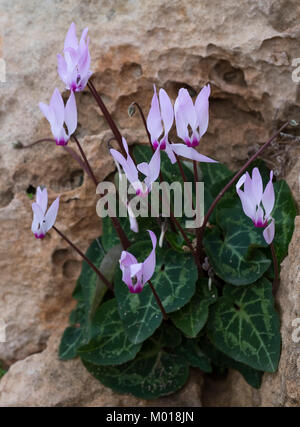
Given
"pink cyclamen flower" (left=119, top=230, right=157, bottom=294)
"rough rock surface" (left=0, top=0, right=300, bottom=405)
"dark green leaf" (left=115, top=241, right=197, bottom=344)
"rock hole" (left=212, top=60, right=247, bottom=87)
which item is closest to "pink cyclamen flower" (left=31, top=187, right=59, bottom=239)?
"pink cyclamen flower" (left=119, top=230, right=157, bottom=294)

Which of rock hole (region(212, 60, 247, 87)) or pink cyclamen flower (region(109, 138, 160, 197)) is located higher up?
rock hole (region(212, 60, 247, 87))

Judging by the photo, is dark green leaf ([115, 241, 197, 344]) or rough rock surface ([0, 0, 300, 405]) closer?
dark green leaf ([115, 241, 197, 344])

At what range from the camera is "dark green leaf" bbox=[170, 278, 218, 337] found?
188 centimetres

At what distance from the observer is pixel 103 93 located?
217cm

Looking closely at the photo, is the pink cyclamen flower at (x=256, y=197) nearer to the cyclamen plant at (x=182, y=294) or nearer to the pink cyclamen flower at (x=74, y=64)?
the cyclamen plant at (x=182, y=294)

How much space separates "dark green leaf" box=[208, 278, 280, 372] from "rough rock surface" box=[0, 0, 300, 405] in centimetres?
43

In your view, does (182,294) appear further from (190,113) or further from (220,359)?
(190,113)

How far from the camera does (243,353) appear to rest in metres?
1.83

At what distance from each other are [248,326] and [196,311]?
0.18 meters

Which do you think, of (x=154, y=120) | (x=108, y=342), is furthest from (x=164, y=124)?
(x=108, y=342)

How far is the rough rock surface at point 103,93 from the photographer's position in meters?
2.05

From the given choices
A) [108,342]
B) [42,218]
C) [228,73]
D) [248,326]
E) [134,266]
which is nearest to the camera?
[134,266]

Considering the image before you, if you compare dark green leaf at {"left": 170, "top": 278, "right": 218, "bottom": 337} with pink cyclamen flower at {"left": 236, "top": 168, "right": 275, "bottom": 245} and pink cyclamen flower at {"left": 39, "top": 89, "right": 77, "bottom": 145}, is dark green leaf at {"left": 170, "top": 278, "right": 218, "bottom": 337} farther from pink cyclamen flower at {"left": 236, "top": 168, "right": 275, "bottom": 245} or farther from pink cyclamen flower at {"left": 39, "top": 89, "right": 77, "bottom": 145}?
pink cyclamen flower at {"left": 39, "top": 89, "right": 77, "bottom": 145}

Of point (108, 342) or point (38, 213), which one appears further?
point (108, 342)
